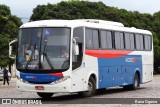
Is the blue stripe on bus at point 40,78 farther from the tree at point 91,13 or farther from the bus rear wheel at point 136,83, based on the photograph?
the tree at point 91,13

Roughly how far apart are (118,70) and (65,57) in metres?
5.76

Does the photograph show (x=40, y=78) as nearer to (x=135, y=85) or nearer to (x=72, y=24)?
(x=72, y=24)

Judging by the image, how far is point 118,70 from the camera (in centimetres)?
2461

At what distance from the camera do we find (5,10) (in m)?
37.6

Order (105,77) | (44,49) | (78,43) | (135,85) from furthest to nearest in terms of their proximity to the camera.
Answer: (135,85) → (105,77) → (78,43) → (44,49)

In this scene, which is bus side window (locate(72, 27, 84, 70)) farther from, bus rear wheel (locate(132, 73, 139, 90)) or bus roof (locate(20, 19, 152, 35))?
bus rear wheel (locate(132, 73, 139, 90))

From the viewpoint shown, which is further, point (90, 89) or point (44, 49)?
point (90, 89)

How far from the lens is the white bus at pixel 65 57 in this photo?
762 inches

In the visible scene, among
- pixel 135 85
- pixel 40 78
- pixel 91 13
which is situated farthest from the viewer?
pixel 91 13

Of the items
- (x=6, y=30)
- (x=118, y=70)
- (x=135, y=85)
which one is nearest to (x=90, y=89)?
(x=118, y=70)

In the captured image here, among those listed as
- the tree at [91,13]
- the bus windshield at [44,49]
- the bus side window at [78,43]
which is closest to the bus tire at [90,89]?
the bus side window at [78,43]

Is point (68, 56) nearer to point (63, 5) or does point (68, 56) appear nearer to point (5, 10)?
point (5, 10)

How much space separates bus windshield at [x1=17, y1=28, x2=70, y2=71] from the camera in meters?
19.4

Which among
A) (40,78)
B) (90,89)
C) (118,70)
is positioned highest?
(40,78)
